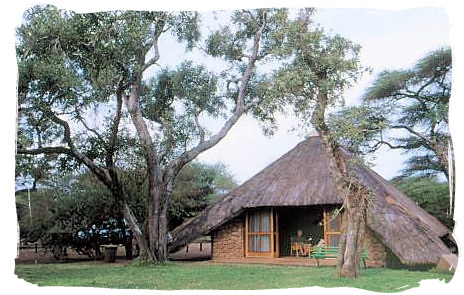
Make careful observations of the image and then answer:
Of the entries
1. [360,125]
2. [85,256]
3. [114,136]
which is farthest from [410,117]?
[85,256]

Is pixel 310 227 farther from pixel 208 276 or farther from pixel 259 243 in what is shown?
pixel 208 276

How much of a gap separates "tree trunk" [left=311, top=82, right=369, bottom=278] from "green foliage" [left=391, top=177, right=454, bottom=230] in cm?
40

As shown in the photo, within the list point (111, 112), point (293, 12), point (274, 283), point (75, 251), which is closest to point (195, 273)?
point (274, 283)

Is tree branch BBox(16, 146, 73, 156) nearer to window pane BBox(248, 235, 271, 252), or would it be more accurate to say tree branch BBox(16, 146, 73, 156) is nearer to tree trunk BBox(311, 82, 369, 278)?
window pane BBox(248, 235, 271, 252)

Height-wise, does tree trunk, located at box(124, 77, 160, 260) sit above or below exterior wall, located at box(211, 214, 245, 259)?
above

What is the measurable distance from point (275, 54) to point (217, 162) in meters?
1.24

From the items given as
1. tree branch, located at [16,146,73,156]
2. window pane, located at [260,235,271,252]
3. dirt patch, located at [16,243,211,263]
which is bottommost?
dirt patch, located at [16,243,211,263]

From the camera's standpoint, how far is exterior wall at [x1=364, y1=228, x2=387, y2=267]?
6.79 metres

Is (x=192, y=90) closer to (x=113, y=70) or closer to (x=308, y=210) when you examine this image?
(x=113, y=70)

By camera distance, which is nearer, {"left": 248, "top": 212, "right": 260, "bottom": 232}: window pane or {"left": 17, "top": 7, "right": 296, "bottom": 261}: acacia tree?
{"left": 17, "top": 7, "right": 296, "bottom": 261}: acacia tree

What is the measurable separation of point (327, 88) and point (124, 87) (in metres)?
2.11

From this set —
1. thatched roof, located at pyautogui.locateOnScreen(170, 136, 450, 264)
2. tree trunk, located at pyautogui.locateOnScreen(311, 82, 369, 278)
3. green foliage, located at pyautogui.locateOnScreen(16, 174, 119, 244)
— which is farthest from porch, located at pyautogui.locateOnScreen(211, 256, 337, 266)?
green foliage, located at pyautogui.locateOnScreen(16, 174, 119, 244)

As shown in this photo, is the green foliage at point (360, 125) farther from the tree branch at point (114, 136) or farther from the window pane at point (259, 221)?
the tree branch at point (114, 136)

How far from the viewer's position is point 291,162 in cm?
762
